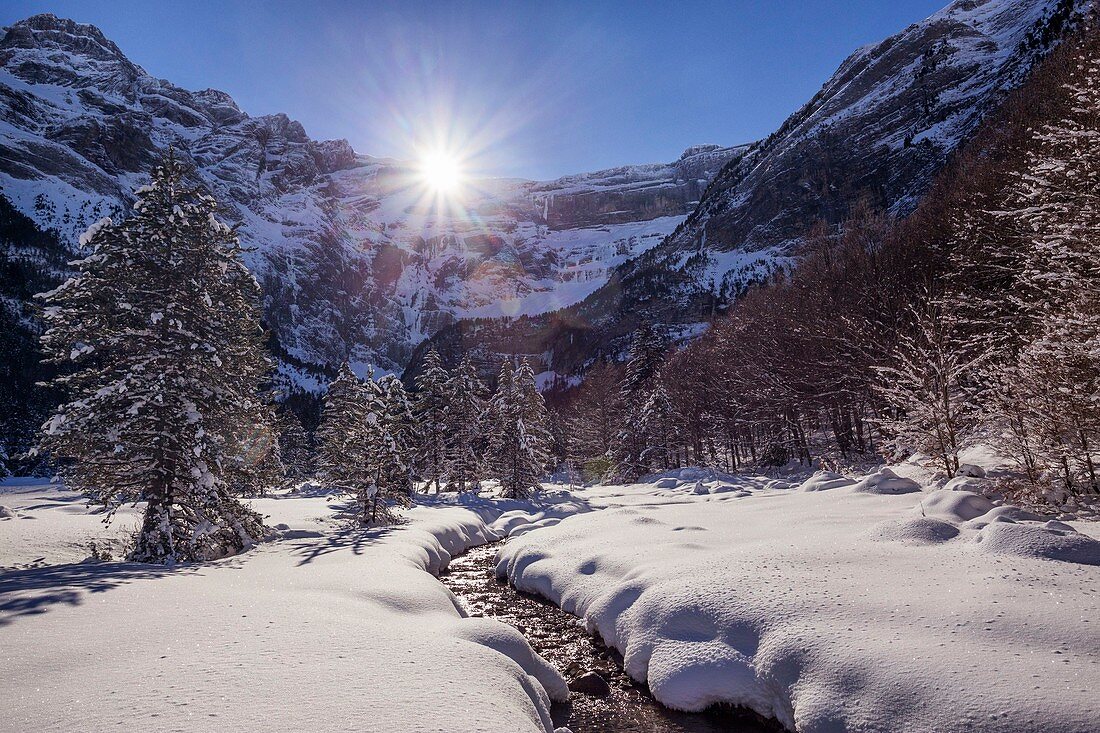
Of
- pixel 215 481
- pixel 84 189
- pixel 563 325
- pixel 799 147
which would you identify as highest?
pixel 84 189

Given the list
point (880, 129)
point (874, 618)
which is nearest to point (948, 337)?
point (874, 618)

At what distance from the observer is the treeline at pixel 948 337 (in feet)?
33.3

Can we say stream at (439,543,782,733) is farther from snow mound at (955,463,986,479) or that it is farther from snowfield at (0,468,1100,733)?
snow mound at (955,463,986,479)

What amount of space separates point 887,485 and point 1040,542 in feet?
26.1

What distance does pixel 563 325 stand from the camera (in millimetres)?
167000

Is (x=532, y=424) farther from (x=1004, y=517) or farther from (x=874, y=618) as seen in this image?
(x=874, y=618)

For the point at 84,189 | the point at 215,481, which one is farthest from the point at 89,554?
the point at 84,189

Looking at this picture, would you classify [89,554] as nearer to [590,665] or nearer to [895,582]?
[590,665]

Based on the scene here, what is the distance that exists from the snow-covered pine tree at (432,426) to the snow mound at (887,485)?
33.5m

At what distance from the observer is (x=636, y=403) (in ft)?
178

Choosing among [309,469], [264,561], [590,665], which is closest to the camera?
[590,665]

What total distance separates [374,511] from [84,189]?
682 feet

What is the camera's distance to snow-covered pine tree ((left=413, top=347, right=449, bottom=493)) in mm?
43031

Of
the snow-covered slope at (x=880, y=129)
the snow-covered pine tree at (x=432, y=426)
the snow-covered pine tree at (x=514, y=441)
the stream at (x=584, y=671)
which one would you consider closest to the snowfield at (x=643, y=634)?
the stream at (x=584, y=671)
